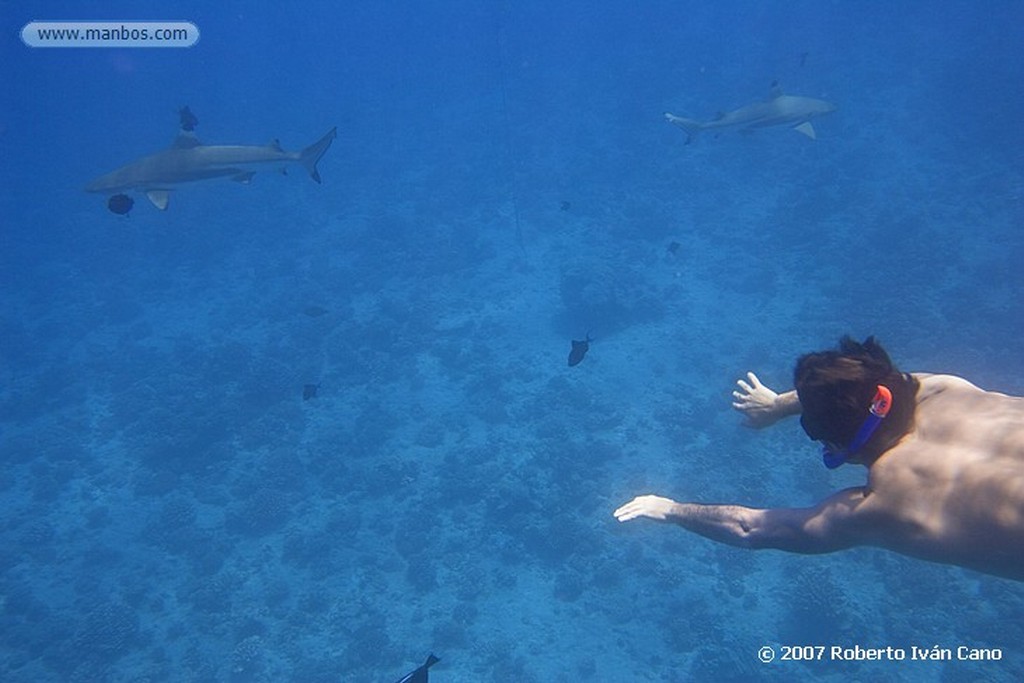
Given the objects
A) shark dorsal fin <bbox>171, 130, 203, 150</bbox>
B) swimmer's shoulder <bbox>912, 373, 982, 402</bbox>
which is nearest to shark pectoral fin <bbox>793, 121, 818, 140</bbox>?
swimmer's shoulder <bbox>912, 373, 982, 402</bbox>

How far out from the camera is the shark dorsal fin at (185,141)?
1080 cm

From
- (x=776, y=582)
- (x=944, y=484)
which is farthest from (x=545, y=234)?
(x=944, y=484)

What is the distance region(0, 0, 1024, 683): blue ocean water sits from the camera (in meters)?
10.0

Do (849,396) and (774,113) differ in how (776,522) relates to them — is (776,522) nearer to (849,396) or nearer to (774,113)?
(849,396)

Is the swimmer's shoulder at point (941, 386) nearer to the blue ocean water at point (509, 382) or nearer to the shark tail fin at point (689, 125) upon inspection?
the blue ocean water at point (509, 382)

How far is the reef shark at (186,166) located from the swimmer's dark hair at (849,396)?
9.88 m

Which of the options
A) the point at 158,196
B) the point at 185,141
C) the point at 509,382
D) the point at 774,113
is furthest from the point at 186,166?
the point at 774,113

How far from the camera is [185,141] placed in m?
10.8

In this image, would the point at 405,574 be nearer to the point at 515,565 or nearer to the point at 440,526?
the point at 440,526

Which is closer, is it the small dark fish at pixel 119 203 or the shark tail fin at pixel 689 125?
the small dark fish at pixel 119 203

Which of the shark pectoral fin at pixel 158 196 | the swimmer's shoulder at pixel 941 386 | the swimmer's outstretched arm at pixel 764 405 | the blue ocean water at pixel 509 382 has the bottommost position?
the blue ocean water at pixel 509 382

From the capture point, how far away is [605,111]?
1177 inches

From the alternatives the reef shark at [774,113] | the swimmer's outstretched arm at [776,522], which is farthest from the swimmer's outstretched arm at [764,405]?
the reef shark at [774,113]

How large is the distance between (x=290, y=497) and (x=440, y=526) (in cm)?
372
